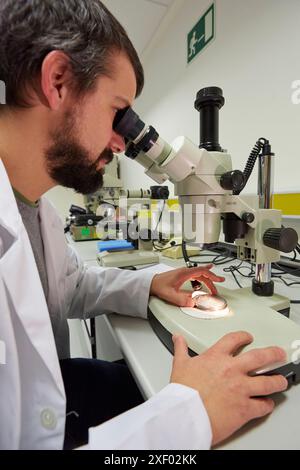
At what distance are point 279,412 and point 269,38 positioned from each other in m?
1.61

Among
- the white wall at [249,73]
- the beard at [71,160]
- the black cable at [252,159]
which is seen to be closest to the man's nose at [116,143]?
the beard at [71,160]

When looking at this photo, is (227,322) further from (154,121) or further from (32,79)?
(154,121)

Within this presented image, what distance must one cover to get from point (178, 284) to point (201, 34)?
1.94 metres

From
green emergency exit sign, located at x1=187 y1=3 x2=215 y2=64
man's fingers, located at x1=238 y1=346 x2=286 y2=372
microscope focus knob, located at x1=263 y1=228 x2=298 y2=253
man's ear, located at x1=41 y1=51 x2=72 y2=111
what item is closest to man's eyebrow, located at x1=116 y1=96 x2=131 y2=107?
man's ear, located at x1=41 y1=51 x2=72 y2=111

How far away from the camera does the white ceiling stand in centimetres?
208

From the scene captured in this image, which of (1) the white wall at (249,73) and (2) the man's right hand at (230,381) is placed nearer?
(2) the man's right hand at (230,381)

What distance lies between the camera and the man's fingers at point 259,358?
15.6 inches

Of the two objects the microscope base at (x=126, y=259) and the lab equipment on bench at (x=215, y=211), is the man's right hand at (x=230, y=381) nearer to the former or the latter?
the lab equipment on bench at (x=215, y=211)

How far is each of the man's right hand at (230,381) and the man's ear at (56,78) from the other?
611mm

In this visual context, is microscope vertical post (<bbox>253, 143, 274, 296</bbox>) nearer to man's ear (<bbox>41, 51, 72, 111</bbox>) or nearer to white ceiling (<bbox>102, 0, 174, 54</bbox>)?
man's ear (<bbox>41, 51, 72, 111</bbox>)

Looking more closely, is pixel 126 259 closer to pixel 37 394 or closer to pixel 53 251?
pixel 53 251

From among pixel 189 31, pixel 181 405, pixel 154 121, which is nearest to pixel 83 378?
pixel 181 405

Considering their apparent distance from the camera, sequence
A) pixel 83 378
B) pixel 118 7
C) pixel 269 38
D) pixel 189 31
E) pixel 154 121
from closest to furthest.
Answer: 1. pixel 83 378
2. pixel 269 38
3. pixel 189 31
4. pixel 118 7
5. pixel 154 121
